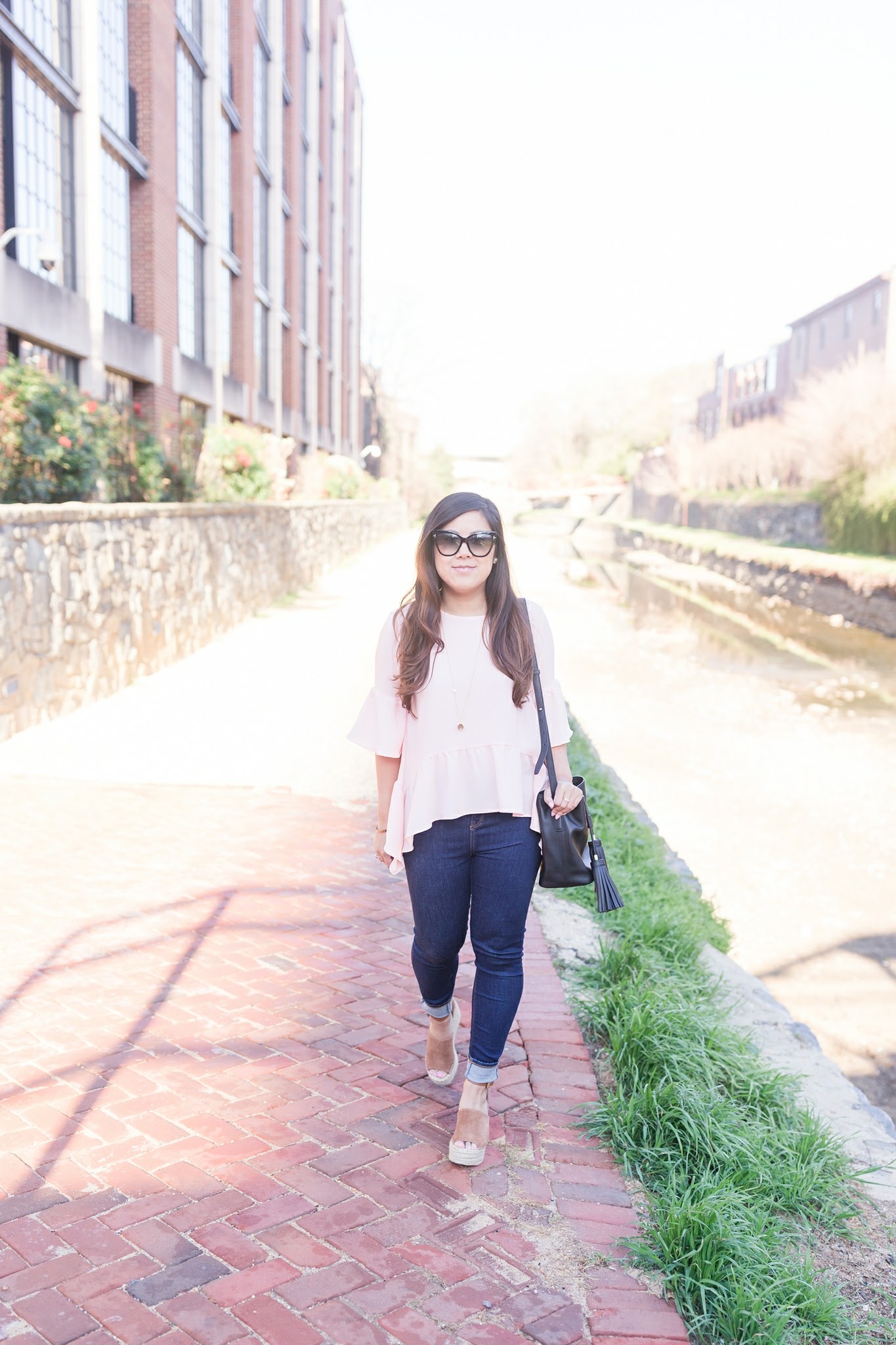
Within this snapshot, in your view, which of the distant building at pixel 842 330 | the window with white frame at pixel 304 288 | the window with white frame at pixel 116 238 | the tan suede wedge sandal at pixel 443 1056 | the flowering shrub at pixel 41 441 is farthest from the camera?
the distant building at pixel 842 330

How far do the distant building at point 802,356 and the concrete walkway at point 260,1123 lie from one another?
151ft

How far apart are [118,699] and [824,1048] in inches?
240

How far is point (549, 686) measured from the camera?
295 centimetres

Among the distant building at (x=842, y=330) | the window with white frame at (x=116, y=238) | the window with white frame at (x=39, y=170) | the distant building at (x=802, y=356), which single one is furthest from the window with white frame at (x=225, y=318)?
the distant building at (x=802, y=356)

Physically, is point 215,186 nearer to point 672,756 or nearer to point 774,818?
point 672,756

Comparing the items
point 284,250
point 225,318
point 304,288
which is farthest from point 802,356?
point 225,318

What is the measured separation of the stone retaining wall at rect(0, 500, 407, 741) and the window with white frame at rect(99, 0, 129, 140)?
8.23 metres

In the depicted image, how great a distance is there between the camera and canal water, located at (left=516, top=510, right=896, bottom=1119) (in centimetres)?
681

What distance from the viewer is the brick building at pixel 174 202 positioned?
15609 millimetres

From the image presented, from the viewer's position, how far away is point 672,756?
1139cm

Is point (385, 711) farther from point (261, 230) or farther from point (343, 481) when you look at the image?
point (261, 230)

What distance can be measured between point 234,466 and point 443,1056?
47.9 feet

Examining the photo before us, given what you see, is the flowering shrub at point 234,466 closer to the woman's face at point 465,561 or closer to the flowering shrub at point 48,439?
the flowering shrub at point 48,439

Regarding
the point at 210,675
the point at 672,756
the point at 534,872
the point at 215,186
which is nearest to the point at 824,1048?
the point at 534,872
